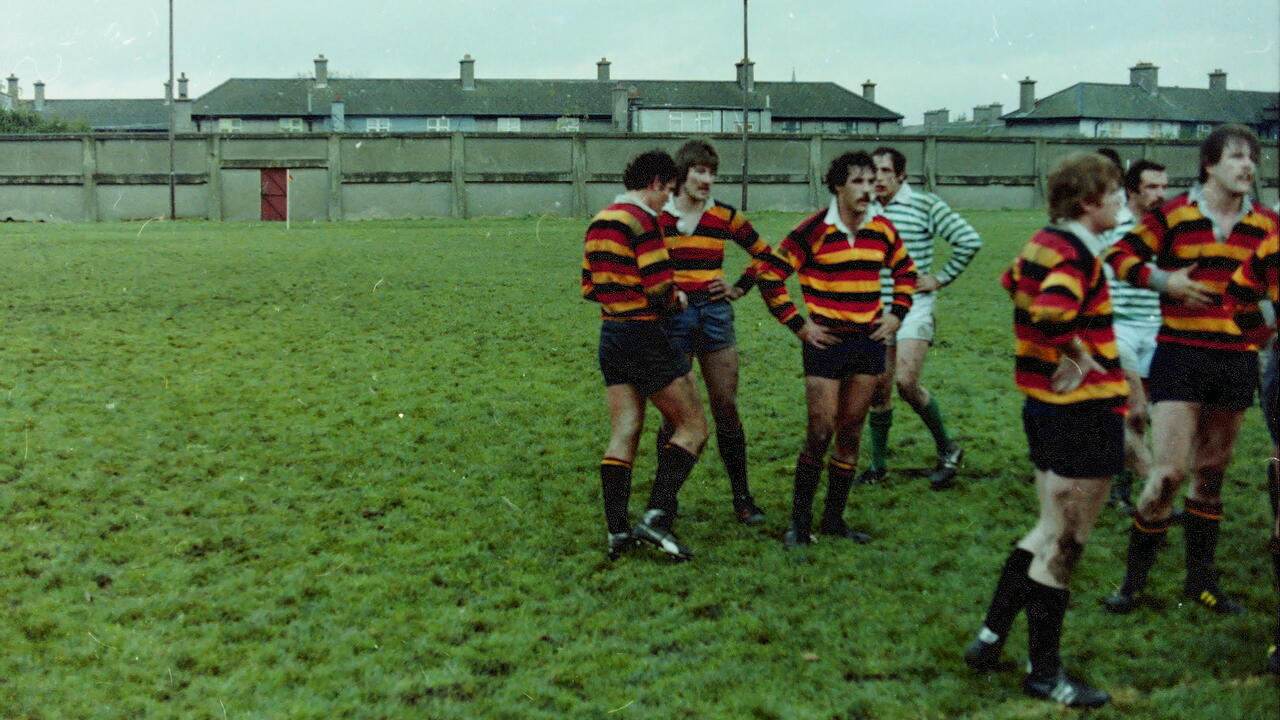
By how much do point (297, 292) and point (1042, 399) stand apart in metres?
13.8

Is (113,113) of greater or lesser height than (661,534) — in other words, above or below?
above

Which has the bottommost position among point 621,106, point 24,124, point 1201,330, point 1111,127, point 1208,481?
point 1208,481

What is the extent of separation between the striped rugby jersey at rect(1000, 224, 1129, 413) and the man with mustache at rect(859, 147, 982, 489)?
2.44 metres

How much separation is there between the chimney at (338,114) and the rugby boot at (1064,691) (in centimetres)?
7156

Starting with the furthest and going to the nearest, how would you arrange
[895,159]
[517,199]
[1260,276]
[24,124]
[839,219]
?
[24,124] → [517,199] → [895,159] → [839,219] → [1260,276]

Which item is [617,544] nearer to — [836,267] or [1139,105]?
[836,267]

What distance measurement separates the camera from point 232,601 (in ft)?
17.6

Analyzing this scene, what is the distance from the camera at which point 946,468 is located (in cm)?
732

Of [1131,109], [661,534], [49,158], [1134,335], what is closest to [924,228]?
[1134,335]

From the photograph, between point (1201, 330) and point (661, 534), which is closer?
point (1201, 330)

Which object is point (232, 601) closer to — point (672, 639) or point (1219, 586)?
point (672, 639)

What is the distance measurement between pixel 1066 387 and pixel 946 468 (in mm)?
3395

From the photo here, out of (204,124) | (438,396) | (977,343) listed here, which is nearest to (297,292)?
(438,396)

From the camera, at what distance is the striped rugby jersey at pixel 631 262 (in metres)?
5.56
